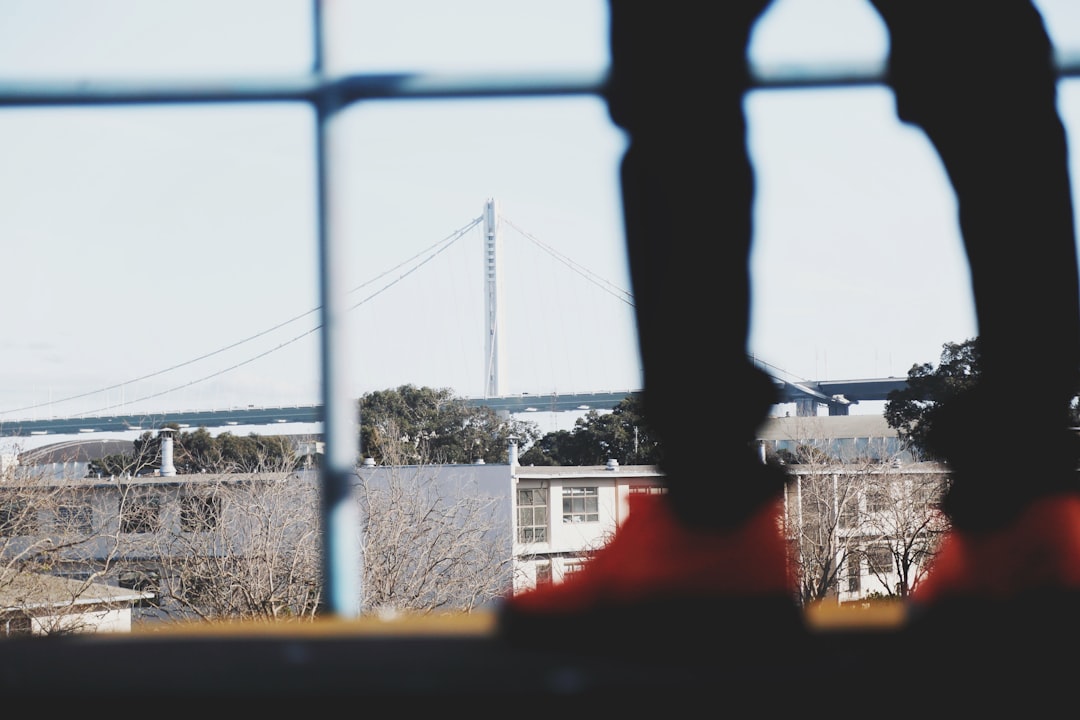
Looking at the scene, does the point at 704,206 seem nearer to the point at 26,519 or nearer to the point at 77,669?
the point at 77,669

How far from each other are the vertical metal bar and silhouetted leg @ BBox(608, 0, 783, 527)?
20 centimetres

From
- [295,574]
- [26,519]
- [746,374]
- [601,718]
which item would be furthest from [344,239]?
[26,519]

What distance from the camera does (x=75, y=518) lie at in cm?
1369

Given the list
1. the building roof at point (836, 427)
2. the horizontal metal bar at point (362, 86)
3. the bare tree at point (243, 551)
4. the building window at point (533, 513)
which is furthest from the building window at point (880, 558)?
the horizontal metal bar at point (362, 86)

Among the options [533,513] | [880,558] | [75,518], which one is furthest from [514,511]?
[75,518]

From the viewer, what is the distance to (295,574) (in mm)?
12242

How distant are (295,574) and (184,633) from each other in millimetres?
12091

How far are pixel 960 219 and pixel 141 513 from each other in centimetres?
1521

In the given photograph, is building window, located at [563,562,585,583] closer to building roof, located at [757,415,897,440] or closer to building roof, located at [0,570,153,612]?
building roof, located at [0,570,153,612]

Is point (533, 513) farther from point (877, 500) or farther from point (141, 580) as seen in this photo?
point (141, 580)

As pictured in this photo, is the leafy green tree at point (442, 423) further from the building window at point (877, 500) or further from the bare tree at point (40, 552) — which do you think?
the bare tree at point (40, 552)

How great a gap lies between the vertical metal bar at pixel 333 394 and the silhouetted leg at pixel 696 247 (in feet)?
0.66

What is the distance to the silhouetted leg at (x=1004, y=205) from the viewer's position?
23.5 inches

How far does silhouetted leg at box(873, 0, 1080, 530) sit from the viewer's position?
0.60 metres
